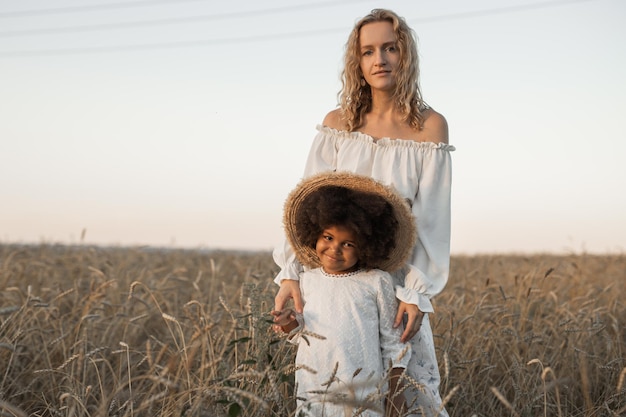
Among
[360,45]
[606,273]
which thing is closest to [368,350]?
[360,45]

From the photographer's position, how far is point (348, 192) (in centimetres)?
305

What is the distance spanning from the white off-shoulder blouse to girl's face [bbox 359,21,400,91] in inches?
10.9

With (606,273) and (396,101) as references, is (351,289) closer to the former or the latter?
(396,101)

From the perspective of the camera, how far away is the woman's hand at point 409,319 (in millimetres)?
3008

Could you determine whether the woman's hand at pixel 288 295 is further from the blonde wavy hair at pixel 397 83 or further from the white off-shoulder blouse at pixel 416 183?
the blonde wavy hair at pixel 397 83

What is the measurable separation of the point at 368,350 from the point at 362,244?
445 mm

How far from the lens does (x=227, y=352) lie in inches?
168

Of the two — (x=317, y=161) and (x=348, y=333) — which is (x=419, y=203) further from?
(x=348, y=333)

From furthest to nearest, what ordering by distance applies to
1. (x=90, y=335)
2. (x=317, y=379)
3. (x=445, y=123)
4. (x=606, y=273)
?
1. (x=606, y=273)
2. (x=90, y=335)
3. (x=445, y=123)
4. (x=317, y=379)

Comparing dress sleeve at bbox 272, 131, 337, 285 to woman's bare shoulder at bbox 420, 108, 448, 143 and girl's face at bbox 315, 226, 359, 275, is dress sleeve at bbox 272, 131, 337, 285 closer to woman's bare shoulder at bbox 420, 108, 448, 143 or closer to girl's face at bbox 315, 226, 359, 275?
girl's face at bbox 315, 226, 359, 275

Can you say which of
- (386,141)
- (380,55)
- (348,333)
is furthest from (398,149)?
(348,333)

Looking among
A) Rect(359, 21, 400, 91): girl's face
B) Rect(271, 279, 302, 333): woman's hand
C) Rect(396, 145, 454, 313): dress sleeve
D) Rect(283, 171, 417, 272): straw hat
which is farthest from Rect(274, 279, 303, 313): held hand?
Rect(359, 21, 400, 91): girl's face

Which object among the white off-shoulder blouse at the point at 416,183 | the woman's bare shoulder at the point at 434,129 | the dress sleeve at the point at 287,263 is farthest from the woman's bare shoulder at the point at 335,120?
the dress sleeve at the point at 287,263

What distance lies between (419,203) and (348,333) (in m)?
0.77
